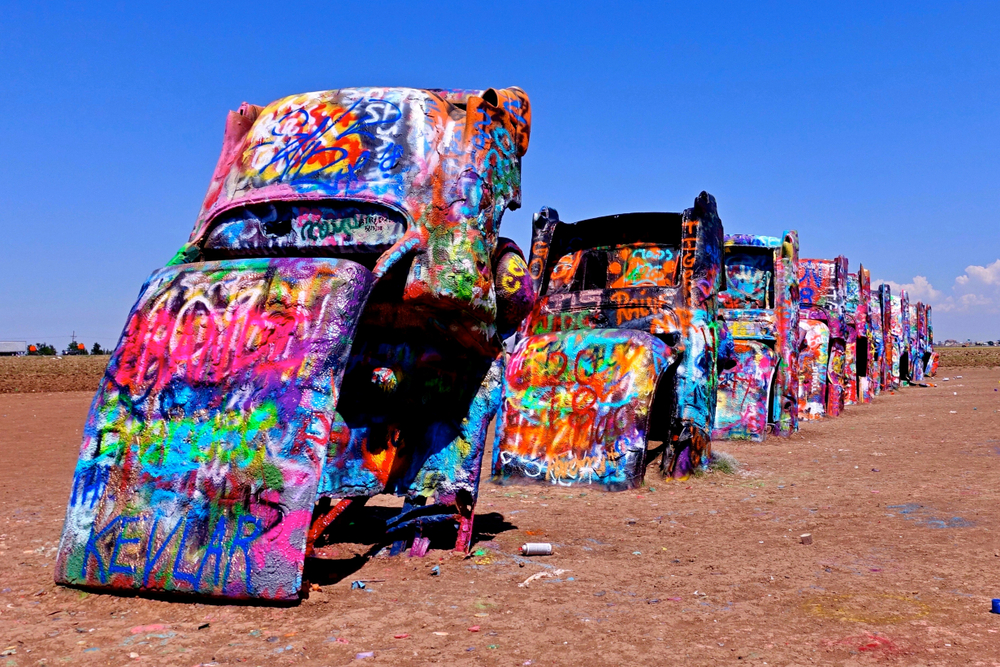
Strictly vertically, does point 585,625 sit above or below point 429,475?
below

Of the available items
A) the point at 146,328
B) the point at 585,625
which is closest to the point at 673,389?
the point at 585,625

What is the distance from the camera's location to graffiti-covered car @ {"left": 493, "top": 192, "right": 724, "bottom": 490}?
8.64 m

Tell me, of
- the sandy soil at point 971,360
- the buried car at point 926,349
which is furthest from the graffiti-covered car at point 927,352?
the sandy soil at point 971,360

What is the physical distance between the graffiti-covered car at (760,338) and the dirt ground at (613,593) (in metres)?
4.88

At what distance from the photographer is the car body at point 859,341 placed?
21.3m

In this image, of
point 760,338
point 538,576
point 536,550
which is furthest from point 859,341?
point 538,576

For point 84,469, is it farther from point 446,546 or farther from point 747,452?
point 747,452

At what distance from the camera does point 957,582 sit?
4875 mm

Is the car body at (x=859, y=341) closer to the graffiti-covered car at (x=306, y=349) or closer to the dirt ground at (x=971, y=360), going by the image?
the graffiti-covered car at (x=306, y=349)

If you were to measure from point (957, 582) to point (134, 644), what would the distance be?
A: 439cm

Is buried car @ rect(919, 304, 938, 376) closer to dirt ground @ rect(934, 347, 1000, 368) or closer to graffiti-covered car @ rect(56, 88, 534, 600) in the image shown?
dirt ground @ rect(934, 347, 1000, 368)

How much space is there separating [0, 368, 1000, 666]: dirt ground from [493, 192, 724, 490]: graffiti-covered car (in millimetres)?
475

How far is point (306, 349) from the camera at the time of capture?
169 inches

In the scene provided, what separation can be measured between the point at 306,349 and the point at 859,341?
23.2 m
